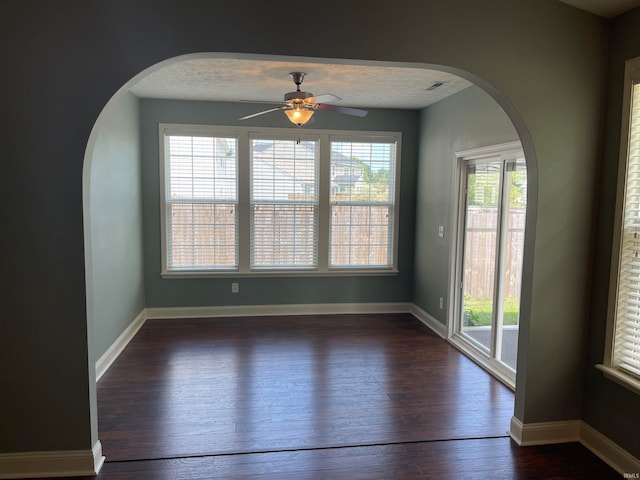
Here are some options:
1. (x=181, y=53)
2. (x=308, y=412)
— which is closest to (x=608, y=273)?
(x=308, y=412)

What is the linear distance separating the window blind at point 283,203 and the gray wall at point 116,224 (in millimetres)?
1346

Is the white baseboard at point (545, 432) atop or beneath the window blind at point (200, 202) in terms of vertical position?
beneath

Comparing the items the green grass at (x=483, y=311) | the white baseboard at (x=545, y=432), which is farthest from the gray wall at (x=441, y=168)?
the white baseboard at (x=545, y=432)

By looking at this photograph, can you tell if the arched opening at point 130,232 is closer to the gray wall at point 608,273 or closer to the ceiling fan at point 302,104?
the ceiling fan at point 302,104

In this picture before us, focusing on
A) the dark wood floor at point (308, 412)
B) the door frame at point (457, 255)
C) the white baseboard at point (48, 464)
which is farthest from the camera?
the door frame at point (457, 255)

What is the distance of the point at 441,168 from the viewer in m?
4.89

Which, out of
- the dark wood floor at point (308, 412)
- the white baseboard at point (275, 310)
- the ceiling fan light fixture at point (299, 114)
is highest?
the ceiling fan light fixture at point (299, 114)

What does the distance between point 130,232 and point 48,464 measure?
107 inches

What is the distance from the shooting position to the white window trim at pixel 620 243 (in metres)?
2.42

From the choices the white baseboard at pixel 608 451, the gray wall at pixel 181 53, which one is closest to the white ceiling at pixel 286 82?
the gray wall at pixel 181 53

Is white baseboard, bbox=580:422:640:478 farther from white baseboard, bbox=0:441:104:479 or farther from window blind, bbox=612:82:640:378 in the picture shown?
white baseboard, bbox=0:441:104:479

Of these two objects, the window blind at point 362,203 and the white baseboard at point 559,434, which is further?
the window blind at point 362,203

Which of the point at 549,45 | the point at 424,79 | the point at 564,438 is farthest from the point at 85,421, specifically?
the point at 424,79

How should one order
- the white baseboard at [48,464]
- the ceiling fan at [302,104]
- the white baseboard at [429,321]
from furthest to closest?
1. the white baseboard at [429,321]
2. the ceiling fan at [302,104]
3. the white baseboard at [48,464]
